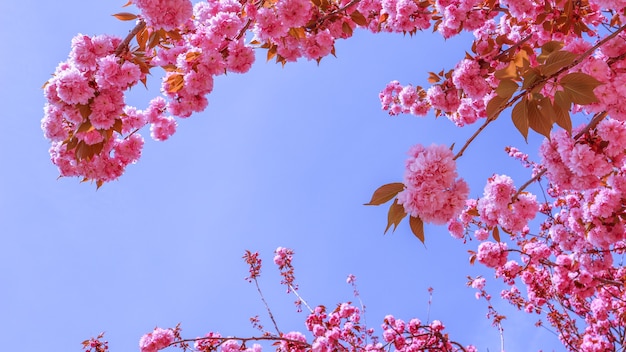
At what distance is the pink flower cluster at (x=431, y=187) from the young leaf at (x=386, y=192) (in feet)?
0.12

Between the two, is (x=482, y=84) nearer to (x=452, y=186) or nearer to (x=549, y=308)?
(x=452, y=186)

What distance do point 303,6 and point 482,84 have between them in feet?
4.71

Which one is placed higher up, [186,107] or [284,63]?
[284,63]

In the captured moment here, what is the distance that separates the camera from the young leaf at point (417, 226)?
165 centimetres

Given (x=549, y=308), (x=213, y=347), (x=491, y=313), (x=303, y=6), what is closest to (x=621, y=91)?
(x=303, y=6)

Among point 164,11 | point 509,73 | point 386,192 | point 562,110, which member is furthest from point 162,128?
point 562,110

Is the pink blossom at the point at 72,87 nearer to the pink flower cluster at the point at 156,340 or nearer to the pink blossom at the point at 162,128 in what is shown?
the pink blossom at the point at 162,128

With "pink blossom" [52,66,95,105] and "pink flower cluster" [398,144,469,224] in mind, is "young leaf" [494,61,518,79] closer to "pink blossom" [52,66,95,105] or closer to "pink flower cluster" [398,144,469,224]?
"pink flower cluster" [398,144,469,224]

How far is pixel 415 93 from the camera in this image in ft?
15.8

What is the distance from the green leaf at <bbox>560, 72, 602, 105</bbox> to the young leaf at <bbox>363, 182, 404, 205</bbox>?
2.29 feet

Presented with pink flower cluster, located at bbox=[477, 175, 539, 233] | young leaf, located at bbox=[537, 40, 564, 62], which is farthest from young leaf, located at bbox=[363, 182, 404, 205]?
pink flower cluster, located at bbox=[477, 175, 539, 233]

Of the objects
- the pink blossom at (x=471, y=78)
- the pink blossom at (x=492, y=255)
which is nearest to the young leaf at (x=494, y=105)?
the pink blossom at (x=471, y=78)

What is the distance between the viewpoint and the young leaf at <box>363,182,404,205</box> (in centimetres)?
163

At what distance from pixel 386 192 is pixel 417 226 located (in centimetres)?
19
